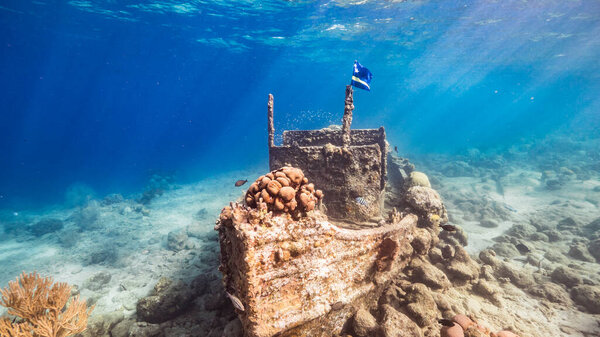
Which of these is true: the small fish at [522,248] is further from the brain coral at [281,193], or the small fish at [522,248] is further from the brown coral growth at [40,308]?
the brown coral growth at [40,308]

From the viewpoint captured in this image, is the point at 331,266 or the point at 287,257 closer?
the point at 287,257

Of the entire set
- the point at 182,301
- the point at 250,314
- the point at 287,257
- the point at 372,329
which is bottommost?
the point at 182,301

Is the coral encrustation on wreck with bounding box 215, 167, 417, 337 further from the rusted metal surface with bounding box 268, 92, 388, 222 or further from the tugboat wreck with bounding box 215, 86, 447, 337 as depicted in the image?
the rusted metal surface with bounding box 268, 92, 388, 222

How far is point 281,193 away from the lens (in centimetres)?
335

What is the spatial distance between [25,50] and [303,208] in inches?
2083

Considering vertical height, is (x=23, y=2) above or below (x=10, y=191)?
above

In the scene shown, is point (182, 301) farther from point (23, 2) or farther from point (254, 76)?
point (254, 76)

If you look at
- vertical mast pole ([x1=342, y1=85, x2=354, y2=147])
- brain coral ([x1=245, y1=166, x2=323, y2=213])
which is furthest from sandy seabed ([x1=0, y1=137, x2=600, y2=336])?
vertical mast pole ([x1=342, y1=85, x2=354, y2=147])

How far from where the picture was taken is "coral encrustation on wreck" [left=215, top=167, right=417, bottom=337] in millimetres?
3158

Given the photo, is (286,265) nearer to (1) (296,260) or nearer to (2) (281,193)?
(1) (296,260)

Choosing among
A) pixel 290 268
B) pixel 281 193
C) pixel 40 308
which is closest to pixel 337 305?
pixel 290 268

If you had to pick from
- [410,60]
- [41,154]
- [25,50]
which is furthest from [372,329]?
[41,154]

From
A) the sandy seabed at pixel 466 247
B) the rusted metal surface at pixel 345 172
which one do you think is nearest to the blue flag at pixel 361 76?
the rusted metal surface at pixel 345 172

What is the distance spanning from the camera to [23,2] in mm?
20656
